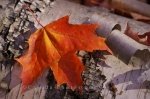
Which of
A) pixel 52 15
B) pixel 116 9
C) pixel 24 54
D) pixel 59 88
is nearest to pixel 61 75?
pixel 59 88

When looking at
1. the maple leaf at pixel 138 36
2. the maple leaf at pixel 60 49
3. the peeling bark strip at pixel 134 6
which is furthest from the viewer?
the peeling bark strip at pixel 134 6

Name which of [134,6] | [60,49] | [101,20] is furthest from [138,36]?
[134,6]

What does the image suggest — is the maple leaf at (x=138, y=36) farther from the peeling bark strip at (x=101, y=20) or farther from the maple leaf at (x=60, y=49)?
the maple leaf at (x=60, y=49)

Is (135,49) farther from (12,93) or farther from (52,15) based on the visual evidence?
(12,93)

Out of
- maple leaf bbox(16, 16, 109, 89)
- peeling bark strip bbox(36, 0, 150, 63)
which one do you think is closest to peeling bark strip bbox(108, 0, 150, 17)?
peeling bark strip bbox(36, 0, 150, 63)

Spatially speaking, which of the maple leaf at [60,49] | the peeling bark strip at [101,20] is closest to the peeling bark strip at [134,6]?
the peeling bark strip at [101,20]
